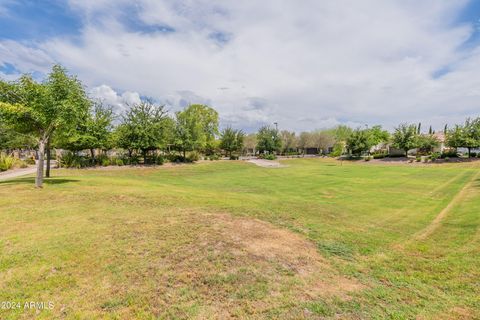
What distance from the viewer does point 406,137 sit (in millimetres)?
52000

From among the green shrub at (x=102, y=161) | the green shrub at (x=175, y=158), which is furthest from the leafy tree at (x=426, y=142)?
the green shrub at (x=102, y=161)

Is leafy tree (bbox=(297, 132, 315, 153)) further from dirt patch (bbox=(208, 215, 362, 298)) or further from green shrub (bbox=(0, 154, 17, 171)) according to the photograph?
dirt patch (bbox=(208, 215, 362, 298))

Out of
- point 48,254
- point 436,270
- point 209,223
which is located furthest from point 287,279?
point 48,254

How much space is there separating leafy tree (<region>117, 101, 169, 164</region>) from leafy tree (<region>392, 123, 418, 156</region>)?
47910mm

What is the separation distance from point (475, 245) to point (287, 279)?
22.2 ft

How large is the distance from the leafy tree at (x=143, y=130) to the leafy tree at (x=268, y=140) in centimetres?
2799

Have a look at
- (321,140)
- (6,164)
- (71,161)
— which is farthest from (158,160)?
(321,140)

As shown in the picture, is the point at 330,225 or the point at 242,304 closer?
the point at 242,304

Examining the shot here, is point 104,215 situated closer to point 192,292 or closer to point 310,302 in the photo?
point 192,292

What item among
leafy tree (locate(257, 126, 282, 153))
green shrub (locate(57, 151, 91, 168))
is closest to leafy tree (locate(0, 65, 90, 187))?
green shrub (locate(57, 151, 91, 168))

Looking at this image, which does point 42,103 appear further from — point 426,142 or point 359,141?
point 426,142

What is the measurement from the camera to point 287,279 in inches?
199

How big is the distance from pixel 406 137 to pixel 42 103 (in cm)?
5994

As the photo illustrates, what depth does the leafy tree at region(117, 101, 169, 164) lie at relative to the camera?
3400 cm
